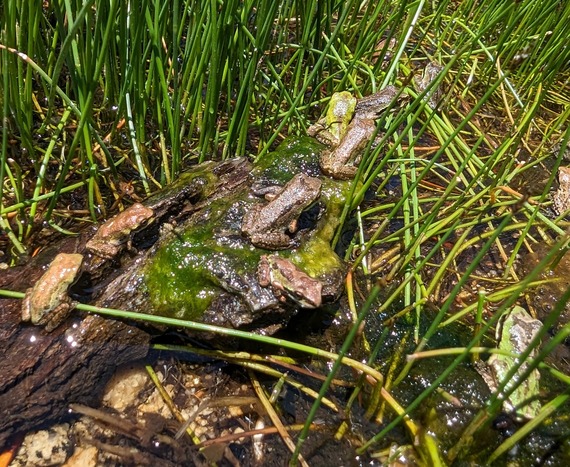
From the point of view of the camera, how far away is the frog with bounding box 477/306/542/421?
1997 millimetres

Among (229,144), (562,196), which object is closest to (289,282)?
(229,144)

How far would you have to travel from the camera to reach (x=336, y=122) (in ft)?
10.3

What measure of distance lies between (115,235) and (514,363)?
1.92m

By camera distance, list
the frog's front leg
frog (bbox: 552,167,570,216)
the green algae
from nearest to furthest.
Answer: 1. the green algae
2. the frog's front leg
3. frog (bbox: 552,167,570,216)

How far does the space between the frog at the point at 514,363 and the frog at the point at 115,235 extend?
1.75 m

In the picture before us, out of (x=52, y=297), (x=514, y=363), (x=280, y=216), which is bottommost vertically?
(x=52, y=297)

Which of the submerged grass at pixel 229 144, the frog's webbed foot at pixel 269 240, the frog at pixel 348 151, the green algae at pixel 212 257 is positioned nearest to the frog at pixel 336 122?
the frog at pixel 348 151

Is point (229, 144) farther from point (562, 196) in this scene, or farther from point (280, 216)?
point (562, 196)

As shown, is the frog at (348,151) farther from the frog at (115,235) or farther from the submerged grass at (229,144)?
the frog at (115,235)

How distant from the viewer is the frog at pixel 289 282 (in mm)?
2055

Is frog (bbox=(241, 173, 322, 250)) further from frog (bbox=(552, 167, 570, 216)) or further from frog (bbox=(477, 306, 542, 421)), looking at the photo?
frog (bbox=(552, 167, 570, 216))

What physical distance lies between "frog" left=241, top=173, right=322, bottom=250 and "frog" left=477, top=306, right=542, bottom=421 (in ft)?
3.59

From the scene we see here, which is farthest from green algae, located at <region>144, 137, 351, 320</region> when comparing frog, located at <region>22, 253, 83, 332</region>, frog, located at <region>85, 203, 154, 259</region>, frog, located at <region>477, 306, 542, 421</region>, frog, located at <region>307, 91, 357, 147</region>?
frog, located at <region>477, 306, 542, 421</region>

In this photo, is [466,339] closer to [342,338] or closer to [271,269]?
[342,338]
